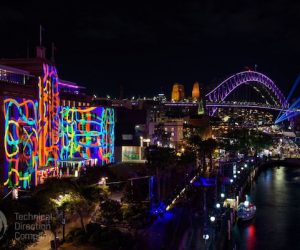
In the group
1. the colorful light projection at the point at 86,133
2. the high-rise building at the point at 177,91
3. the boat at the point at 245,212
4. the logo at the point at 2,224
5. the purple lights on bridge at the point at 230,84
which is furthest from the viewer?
the high-rise building at the point at 177,91

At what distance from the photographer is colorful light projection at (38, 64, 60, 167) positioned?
23.3 metres

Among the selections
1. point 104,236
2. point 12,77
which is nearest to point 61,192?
point 104,236

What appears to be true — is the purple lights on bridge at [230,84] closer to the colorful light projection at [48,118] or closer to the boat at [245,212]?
the boat at [245,212]

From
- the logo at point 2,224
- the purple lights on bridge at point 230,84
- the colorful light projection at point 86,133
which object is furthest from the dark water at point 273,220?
the purple lights on bridge at point 230,84

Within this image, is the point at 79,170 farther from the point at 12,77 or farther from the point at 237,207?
the point at 237,207

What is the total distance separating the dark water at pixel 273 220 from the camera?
21094 mm

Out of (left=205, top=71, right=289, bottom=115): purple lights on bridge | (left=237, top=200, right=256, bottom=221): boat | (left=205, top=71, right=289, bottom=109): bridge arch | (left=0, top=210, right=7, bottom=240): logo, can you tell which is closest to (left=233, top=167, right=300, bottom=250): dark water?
(left=237, top=200, right=256, bottom=221): boat

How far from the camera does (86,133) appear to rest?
3061 centimetres

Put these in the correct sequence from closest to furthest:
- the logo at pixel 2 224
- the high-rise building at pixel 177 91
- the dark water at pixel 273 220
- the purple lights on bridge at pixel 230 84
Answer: the logo at pixel 2 224, the dark water at pixel 273 220, the purple lights on bridge at pixel 230 84, the high-rise building at pixel 177 91

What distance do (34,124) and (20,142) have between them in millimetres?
1438

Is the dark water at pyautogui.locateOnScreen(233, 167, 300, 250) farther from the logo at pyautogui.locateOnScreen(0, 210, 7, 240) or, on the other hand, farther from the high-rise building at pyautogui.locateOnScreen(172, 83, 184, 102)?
the high-rise building at pyautogui.locateOnScreen(172, 83, 184, 102)

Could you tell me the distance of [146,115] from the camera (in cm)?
4594

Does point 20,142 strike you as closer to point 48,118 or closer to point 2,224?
point 48,118

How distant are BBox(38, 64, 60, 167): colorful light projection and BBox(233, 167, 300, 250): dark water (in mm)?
10679
